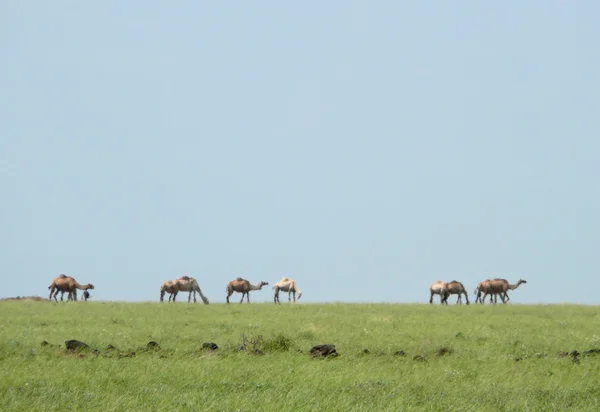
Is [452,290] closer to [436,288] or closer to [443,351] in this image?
[436,288]

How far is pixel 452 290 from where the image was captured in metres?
49.7

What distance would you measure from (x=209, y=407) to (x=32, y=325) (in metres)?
17.0

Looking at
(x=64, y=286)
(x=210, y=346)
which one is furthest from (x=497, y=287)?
(x=210, y=346)

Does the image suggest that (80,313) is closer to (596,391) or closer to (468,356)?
(468,356)

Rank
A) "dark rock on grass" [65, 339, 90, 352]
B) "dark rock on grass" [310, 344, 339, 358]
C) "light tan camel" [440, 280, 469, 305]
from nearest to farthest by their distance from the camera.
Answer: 1. "dark rock on grass" [310, 344, 339, 358]
2. "dark rock on grass" [65, 339, 90, 352]
3. "light tan camel" [440, 280, 469, 305]

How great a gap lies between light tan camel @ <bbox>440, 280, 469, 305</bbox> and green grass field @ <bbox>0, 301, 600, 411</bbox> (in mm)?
14033

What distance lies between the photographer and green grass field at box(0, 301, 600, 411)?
52.3ft

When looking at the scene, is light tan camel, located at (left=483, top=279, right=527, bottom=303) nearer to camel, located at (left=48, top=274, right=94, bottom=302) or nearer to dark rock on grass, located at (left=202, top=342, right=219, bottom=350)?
camel, located at (left=48, top=274, right=94, bottom=302)

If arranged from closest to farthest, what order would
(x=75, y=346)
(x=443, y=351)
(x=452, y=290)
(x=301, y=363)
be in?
(x=301, y=363), (x=75, y=346), (x=443, y=351), (x=452, y=290)

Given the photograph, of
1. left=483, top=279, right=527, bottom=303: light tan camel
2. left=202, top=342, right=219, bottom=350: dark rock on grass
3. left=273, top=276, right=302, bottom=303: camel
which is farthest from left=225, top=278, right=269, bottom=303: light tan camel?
left=202, top=342, right=219, bottom=350: dark rock on grass

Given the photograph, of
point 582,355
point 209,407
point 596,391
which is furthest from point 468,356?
point 209,407

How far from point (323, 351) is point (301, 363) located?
1.55m

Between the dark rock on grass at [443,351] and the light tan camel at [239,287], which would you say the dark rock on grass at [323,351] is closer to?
the dark rock on grass at [443,351]

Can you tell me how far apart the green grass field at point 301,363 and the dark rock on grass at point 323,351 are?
27cm
